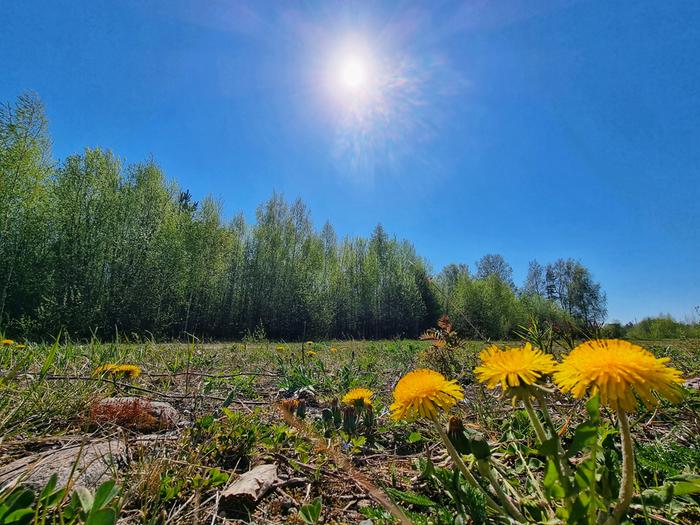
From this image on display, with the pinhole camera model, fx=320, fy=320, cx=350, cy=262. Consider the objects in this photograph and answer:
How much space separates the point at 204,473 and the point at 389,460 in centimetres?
75

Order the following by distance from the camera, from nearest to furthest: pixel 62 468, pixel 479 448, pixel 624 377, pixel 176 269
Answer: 1. pixel 624 377
2. pixel 479 448
3. pixel 62 468
4. pixel 176 269

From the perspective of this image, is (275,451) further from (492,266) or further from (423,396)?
(492,266)

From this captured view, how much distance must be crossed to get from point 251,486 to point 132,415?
0.82 meters

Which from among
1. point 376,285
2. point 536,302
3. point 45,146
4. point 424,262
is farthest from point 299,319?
point 536,302

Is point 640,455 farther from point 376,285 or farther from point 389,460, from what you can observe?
point 376,285

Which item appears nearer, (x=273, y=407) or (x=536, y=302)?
(x=273, y=407)

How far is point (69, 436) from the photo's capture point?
130cm

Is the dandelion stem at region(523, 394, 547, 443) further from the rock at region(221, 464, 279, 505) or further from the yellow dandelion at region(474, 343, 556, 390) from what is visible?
the rock at region(221, 464, 279, 505)

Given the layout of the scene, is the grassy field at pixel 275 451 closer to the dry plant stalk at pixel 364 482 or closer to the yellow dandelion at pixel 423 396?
the dry plant stalk at pixel 364 482

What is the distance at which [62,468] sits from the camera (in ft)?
3.29

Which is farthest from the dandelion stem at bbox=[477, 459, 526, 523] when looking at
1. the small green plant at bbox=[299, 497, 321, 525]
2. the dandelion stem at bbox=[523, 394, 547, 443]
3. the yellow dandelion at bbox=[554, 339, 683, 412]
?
the small green plant at bbox=[299, 497, 321, 525]

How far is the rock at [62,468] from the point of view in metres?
0.93

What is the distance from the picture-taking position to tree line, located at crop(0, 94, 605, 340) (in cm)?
1176

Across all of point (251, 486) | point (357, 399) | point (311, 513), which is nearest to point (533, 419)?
point (311, 513)
